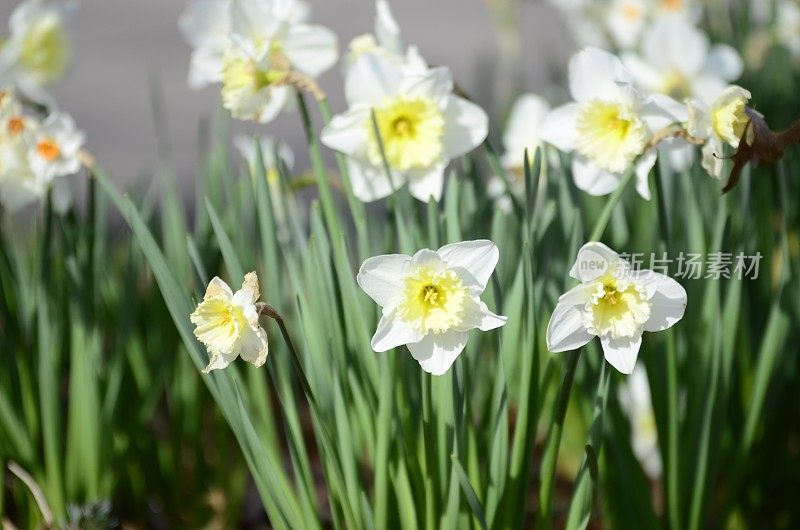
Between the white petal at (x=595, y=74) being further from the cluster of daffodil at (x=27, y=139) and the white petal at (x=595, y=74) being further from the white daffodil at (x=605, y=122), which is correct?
the cluster of daffodil at (x=27, y=139)

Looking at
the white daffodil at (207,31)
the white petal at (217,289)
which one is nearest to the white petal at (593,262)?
the white petal at (217,289)

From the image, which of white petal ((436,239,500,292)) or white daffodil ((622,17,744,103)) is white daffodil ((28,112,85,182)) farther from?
white daffodil ((622,17,744,103))

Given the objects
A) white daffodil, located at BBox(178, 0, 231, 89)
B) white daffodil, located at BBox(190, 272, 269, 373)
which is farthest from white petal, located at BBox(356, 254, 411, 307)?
white daffodil, located at BBox(178, 0, 231, 89)

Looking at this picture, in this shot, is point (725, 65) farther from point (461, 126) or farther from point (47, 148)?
point (47, 148)

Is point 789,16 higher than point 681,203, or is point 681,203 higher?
point 789,16

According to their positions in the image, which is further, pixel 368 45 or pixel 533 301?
pixel 368 45

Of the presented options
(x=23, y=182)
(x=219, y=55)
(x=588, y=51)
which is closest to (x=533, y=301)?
(x=588, y=51)

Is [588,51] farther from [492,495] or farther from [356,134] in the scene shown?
[492,495]
